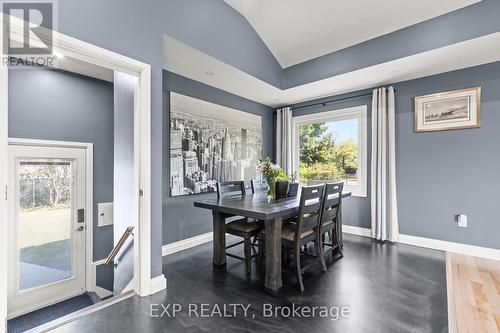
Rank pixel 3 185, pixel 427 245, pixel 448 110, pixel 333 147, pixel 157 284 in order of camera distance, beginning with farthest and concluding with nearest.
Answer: pixel 333 147 → pixel 427 245 → pixel 448 110 → pixel 157 284 → pixel 3 185

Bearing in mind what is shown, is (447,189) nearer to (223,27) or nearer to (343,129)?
(343,129)

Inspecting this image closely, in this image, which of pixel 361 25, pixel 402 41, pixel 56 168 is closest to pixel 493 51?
pixel 402 41

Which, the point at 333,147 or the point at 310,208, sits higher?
the point at 333,147

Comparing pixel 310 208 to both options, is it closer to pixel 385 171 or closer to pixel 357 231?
pixel 385 171

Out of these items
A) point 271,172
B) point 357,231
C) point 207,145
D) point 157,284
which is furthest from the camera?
point 357,231

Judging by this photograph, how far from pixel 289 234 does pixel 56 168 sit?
3.08 metres

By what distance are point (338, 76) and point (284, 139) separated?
1770mm

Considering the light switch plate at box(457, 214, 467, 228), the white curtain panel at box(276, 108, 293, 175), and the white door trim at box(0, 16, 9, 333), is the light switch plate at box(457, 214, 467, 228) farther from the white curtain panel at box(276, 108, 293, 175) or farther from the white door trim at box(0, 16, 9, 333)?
the white door trim at box(0, 16, 9, 333)

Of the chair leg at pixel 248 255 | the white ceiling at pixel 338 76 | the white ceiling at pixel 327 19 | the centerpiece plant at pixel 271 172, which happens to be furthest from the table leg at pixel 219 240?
the white ceiling at pixel 327 19

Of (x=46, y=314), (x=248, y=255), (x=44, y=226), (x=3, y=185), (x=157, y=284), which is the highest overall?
(x=3, y=185)

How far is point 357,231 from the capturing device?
4.20 meters

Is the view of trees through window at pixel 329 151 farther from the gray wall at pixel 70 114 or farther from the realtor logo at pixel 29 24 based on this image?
the realtor logo at pixel 29 24

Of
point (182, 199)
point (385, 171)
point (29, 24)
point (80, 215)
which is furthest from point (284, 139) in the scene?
point (29, 24)

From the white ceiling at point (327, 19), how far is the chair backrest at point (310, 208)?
2260 millimetres
